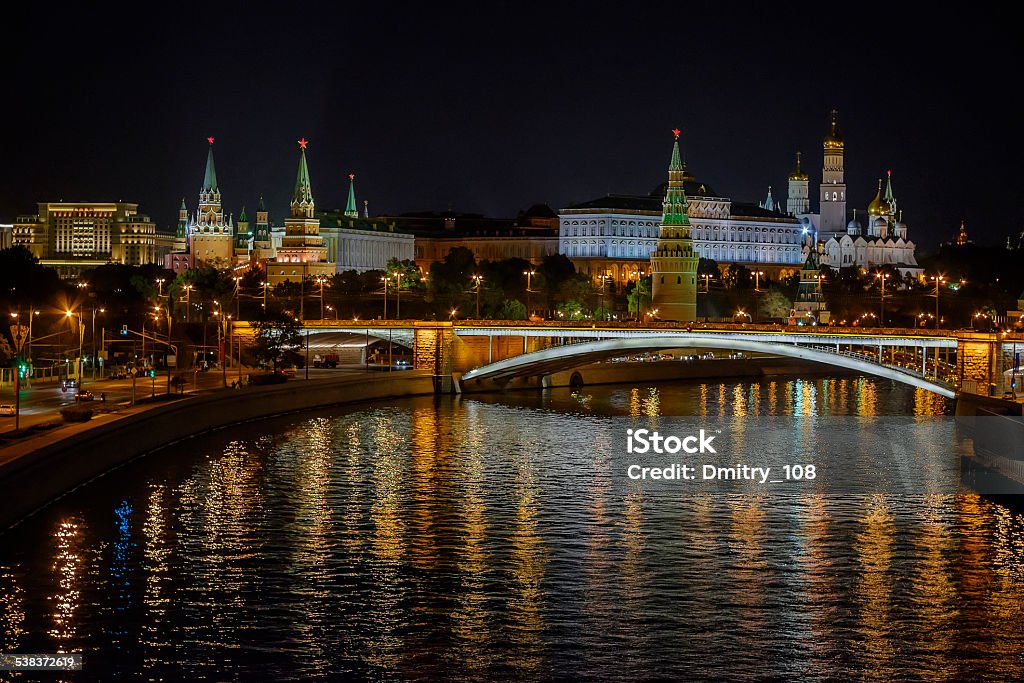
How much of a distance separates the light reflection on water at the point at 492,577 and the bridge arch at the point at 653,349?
17.2 m

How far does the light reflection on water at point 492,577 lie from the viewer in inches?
928

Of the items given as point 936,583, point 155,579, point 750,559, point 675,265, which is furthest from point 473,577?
point 675,265

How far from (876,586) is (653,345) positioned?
3453cm

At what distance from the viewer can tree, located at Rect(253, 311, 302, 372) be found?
69875 mm

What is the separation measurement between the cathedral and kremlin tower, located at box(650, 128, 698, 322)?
48.7 m

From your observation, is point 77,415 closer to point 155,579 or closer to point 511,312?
point 155,579

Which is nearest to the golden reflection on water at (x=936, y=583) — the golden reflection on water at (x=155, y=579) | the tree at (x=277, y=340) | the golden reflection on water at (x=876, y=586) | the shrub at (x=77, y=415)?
the golden reflection on water at (x=876, y=586)

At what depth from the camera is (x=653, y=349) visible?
6359 centimetres

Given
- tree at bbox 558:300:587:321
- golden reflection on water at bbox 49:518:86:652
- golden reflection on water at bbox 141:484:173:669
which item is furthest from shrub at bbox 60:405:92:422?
tree at bbox 558:300:587:321

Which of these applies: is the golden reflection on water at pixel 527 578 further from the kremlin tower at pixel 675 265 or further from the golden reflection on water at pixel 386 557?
the kremlin tower at pixel 675 265

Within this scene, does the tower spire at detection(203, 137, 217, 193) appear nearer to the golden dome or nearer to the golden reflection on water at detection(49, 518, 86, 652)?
the golden dome

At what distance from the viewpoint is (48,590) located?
2652cm

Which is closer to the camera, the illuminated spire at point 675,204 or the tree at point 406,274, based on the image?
the illuminated spire at point 675,204

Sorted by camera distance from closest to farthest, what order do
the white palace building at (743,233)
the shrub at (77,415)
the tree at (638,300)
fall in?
the shrub at (77,415)
the tree at (638,300)
the white palace building at (743,233)
